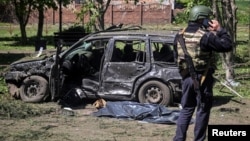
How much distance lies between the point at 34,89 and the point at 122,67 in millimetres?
1896

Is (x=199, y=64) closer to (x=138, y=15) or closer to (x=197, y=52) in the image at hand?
(x=197, y=52)

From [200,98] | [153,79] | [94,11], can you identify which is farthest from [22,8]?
[200,98]

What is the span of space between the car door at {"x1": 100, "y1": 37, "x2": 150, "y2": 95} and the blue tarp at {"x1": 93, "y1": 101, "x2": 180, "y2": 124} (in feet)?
1.64

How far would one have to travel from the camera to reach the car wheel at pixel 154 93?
9.70 meters

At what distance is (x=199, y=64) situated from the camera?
6.18m

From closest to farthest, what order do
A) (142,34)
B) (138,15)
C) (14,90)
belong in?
(142,34) → (14,90) → (138,15)

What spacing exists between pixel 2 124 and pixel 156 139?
108 inches

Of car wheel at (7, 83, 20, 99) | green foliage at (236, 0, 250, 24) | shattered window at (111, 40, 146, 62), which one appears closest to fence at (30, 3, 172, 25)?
green foliage at (236, 0, 250, 24)

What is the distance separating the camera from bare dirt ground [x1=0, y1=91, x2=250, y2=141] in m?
7.64

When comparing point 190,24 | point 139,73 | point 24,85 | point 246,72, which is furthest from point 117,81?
point 246,72

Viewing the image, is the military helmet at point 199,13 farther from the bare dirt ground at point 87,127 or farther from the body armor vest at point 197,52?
the bare dirt ground at point 87,127

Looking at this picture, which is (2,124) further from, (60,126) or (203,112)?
(203,112)

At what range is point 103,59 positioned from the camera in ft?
32.7

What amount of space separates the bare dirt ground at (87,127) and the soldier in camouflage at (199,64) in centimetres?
135
